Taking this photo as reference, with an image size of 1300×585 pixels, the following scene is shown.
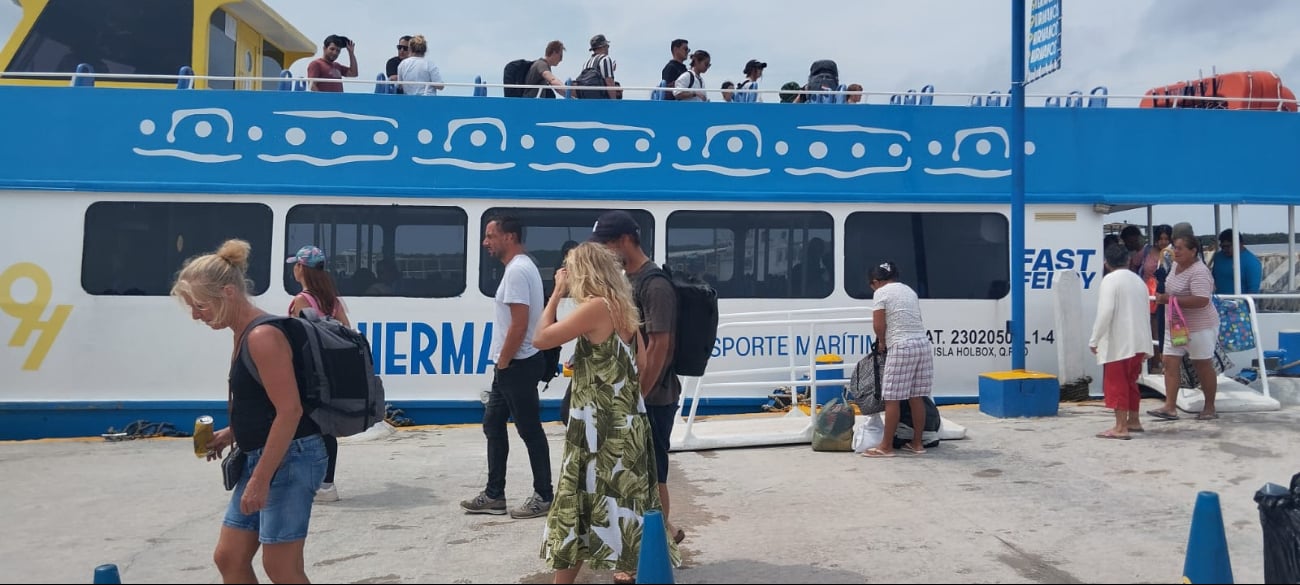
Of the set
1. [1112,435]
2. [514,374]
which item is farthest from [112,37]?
[1112,435]

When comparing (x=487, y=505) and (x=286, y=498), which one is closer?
(x=286, y=498)

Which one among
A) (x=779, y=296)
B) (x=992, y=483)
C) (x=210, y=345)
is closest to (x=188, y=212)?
(x=210, y=345)

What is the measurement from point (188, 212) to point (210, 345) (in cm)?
116

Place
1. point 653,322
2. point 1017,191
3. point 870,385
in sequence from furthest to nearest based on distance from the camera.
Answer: point 1017,191 < point 870,385 < point 653,322

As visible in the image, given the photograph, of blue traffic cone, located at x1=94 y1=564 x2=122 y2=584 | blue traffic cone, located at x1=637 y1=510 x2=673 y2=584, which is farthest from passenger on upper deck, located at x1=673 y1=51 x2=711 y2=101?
blue traffic cone, located at x1=94 y1=564 x2=122 y2=584

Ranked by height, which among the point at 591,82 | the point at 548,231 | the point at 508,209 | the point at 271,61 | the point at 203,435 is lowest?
the point at 203,435

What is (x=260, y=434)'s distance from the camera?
9.87 feet

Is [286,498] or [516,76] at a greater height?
[516,76]

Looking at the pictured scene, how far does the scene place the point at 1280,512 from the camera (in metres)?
3.44

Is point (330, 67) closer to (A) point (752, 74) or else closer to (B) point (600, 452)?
(A) point (752, 74)

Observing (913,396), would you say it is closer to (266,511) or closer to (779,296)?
(779,296)

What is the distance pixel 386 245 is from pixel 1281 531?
6661 mm

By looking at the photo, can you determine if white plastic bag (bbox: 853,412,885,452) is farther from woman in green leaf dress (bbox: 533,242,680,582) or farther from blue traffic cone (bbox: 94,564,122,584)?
blue traffic cone (bbox: 94,564,122,584)

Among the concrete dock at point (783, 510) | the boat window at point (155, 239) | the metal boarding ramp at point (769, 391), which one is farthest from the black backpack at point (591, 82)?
the concrete dock at point (783, 510)
